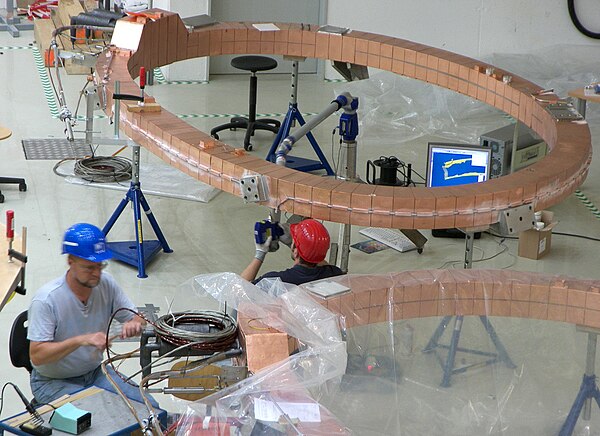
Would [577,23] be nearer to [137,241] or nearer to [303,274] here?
[137,241]

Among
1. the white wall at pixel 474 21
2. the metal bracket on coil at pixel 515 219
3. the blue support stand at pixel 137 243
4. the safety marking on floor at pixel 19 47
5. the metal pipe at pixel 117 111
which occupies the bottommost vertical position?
the blue support stand at pixel 137 243

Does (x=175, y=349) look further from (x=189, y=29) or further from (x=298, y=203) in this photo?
(x=189, y=29)

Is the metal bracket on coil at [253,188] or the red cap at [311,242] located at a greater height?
the metal bracket on coil at [253,188]

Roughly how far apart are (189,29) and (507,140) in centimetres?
244

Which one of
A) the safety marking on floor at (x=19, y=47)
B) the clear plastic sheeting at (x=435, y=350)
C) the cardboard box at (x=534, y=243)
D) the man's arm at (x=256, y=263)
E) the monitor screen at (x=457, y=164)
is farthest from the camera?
the safety marking on floor at (x=19, y=47)

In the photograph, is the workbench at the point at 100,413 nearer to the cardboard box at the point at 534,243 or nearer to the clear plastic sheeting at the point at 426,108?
the cardboard box at the point at 534,243

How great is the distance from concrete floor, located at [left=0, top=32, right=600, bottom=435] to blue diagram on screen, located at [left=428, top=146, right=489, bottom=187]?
530 mm

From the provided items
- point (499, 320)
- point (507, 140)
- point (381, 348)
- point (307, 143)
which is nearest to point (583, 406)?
point (499, 320)

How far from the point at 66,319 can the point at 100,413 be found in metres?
0.56

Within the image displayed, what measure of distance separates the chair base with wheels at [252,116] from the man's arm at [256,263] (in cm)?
335

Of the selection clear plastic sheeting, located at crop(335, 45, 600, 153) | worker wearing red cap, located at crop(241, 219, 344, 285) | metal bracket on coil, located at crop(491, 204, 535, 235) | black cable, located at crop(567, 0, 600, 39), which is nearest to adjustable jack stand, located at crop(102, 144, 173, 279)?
worker wearing red cap, located at crop(241, 219, 344, 285)

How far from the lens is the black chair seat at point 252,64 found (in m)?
8.56

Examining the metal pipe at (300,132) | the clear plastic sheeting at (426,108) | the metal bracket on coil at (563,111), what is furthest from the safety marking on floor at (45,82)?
the metal bracket on coil at (563,111)

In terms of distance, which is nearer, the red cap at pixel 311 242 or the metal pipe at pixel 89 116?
the red cap at pixel 311 242
